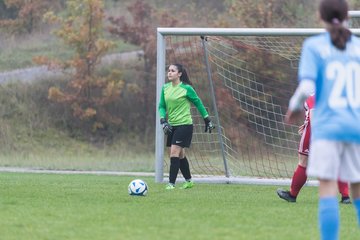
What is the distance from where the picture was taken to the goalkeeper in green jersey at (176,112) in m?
13.5

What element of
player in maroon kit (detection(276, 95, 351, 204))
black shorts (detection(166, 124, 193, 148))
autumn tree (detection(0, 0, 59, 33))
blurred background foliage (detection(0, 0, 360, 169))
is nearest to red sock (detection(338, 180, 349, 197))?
player in maroon kit (detection(276, 95, 351, 204))

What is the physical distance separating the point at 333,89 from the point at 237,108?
11.9 meters

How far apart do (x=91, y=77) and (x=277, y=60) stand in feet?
34.7

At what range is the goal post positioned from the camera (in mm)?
15414

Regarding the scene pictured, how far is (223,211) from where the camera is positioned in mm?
9820

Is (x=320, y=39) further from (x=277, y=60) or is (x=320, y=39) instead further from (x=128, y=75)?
(x=128, y=75)

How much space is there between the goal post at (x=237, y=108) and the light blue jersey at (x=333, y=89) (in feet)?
26.3

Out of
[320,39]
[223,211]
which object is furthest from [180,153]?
[320,39]

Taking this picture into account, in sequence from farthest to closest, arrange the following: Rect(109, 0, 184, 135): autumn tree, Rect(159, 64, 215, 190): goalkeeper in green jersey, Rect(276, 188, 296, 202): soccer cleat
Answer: Rect(109, 0, 184, 135): autumn tree < Rect(159, 64, 215, 190): goalkeeper in green jersey < Rect(276, 188, 296, 202): soccer cleat

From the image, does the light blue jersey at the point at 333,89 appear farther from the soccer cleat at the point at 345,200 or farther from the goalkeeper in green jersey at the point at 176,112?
the goalkeeper in green jersey at the point at 176,112

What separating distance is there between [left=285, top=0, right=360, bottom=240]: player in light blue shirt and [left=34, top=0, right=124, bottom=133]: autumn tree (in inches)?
930

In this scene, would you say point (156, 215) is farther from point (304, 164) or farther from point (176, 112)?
point (176, 112)

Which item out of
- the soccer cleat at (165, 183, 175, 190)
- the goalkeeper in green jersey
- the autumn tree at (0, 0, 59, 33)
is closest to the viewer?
the soccer cleat at (165, 183, 175, 190)

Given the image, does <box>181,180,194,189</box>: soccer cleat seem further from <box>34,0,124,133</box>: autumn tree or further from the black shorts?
<box>34,0,124,133</box>: autumn tree
